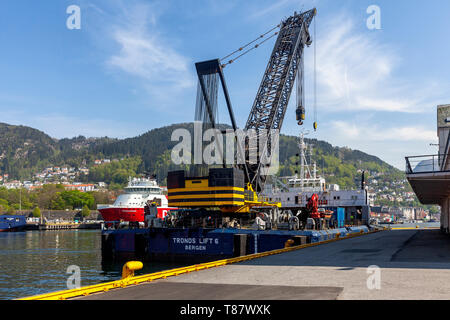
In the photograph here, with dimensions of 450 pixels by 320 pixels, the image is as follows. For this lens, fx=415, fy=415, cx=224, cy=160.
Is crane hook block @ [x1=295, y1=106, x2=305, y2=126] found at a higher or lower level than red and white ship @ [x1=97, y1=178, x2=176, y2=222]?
higher

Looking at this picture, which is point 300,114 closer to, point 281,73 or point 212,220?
point 281,73

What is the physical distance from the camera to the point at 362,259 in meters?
21.5

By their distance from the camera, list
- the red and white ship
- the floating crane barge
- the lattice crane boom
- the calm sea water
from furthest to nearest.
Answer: the red and white ship
the lattice crane boom
the floating crane barge
the calm sea water

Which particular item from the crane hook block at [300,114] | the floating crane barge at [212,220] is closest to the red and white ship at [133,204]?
the crane hook block at [300,114]

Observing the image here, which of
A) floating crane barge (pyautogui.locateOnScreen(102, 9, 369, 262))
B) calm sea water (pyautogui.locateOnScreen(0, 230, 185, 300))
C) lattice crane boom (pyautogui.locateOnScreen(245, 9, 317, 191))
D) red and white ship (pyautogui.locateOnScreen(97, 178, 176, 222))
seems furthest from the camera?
red and white ship (pyautogui.locateOnScreen(97, 178, 176, 222))

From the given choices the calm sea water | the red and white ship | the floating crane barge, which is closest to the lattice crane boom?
the floating crane barge

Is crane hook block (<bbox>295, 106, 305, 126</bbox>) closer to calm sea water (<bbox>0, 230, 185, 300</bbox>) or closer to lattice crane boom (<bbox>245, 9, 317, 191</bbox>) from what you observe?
lattice crane boom (<bbox>245, 9, 317, 191</bbox>)

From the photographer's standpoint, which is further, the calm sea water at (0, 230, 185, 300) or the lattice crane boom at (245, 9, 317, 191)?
the lattice crane boom at (245, 9, 317, 191)

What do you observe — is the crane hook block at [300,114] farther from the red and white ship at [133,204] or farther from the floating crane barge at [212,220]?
the red and white ship at [133,204]

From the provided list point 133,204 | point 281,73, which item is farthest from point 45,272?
point 133,204

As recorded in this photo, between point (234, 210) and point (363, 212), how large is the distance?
35666mm

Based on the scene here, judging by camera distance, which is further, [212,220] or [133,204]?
[133,204]

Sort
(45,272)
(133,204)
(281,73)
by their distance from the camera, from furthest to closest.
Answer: (133,204) < (281,73) < (45,272)

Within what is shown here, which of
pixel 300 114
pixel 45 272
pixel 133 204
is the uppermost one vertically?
pixel 300 114
